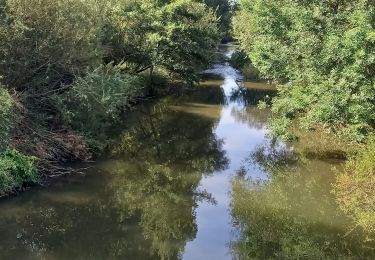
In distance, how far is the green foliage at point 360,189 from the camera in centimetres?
1328

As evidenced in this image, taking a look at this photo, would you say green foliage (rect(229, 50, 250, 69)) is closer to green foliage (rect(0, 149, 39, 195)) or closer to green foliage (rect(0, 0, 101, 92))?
green foliage (rect(0, 0, 101, 92))

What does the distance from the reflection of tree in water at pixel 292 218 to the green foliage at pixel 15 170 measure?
21.2 ft

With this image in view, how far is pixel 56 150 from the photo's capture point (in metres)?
17.4

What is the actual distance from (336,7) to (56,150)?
11.4m

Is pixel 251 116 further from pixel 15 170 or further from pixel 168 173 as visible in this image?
pixel 15 170

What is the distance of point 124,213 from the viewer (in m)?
14.3

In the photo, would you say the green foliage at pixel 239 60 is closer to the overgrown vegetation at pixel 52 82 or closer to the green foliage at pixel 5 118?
the overgrown vegetation at pixel 52 82

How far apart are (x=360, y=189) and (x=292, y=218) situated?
2.31 meters

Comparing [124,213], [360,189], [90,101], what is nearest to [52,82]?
[90,101]

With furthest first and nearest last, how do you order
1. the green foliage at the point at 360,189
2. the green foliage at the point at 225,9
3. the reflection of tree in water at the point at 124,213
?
the green foliage at the point at 225,9 < the green foliage at the point at 360,189 < the reflection of tree in water at the point at 124,213

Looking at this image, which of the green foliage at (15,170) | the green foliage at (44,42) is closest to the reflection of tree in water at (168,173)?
the green foliage at (15,170)

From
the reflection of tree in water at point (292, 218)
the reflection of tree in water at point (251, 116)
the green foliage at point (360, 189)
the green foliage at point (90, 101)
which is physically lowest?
the reflection of tree in water at point (251, 116)

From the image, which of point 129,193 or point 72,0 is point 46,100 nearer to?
point 72,0

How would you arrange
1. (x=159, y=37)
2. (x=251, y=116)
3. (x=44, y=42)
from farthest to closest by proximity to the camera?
1. (x=159, y=37)
2. (x=251, y=116)
3. (x=44, y=42)
